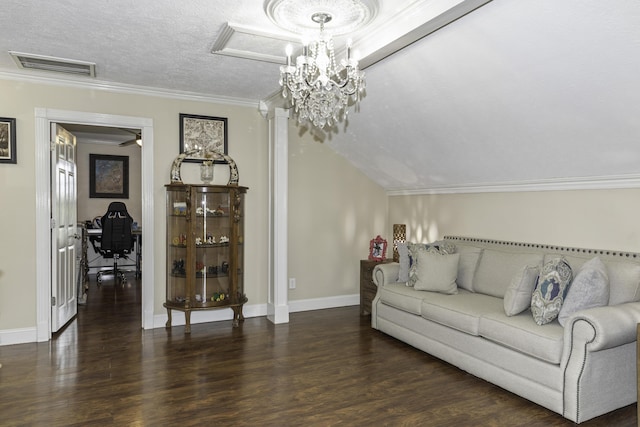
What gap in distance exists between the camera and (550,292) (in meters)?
2.94

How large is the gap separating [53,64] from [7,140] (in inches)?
33.8

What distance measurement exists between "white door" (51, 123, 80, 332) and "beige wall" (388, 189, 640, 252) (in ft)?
12.9

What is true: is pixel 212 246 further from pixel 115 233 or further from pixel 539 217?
pixel 115 233

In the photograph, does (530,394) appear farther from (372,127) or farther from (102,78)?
(102,78)

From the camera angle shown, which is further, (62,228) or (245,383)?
(62,228)

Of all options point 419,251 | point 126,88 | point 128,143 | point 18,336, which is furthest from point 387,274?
point 128,143

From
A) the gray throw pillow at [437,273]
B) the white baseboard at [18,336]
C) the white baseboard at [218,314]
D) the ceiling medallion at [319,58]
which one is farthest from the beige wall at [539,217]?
the white baseboard at [18,336]

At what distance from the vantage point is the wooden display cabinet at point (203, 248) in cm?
448

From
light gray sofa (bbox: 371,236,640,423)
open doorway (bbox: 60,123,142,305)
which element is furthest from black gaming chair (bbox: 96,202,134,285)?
light gray sofa (bbox: 371,236,640,423)

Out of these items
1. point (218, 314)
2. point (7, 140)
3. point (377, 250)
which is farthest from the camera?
point (377, 250)

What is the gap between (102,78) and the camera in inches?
164

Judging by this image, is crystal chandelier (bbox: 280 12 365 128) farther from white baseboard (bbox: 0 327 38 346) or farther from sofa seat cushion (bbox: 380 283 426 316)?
white baseboard (bbox: 0 327 38 346)

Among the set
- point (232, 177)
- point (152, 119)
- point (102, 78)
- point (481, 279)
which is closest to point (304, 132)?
point (232, 177)

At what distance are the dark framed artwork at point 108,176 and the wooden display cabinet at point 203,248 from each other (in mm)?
4247
